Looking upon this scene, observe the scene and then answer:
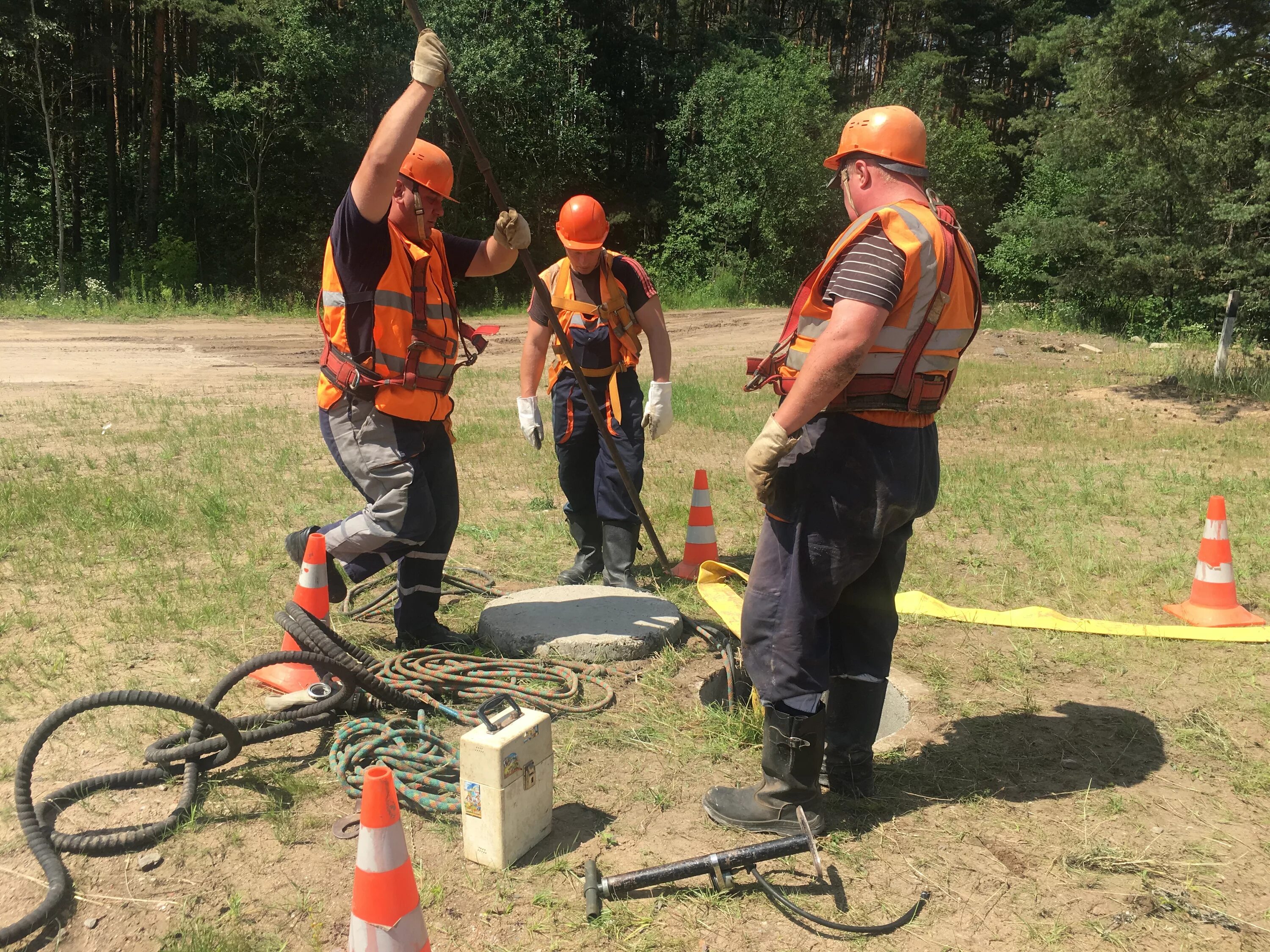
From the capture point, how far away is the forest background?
15.8 m

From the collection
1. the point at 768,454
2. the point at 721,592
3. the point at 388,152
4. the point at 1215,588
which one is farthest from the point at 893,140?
the point at 1215,588

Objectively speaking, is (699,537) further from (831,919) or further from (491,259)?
(831,919)

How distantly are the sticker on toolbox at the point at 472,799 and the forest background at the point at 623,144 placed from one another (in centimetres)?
1251

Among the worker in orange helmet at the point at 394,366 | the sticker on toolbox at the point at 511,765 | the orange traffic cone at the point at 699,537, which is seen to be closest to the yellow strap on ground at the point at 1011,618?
the orange traffic cone at the point at 699,537

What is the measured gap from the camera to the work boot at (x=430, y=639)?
457cm

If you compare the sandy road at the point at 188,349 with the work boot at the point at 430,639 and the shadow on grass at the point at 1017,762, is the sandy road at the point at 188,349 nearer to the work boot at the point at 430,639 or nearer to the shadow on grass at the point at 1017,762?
the work boot at the point at 430,639

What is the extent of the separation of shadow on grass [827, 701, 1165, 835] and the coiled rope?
1.19m

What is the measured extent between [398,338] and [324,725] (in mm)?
1560

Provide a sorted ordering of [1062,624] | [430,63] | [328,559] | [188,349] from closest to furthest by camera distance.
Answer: [430,63] < [328,559] < [1062,624] < [188,349]

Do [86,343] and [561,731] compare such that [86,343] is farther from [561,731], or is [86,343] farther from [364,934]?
[364,934]

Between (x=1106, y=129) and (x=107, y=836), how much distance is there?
14.9m

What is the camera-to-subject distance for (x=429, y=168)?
4.16 meters

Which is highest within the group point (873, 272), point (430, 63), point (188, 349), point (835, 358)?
point (430, 63)

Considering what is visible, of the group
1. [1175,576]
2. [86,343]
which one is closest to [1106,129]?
[1175,576]
